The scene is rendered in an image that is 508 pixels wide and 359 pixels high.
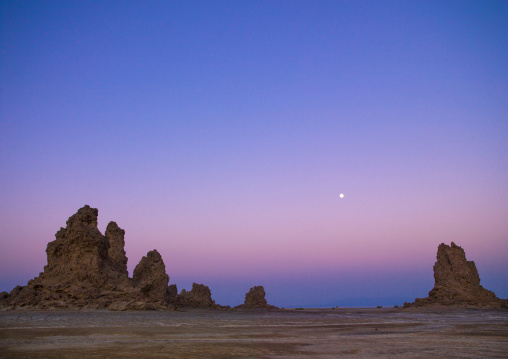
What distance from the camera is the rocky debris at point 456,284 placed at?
51312 millimetres

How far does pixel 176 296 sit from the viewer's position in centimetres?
5538

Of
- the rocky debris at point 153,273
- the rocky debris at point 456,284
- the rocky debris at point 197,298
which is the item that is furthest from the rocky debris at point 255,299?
the rocky debris at point 456,284

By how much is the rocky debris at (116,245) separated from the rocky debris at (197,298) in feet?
35.0

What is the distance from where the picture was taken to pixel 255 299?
63906mm

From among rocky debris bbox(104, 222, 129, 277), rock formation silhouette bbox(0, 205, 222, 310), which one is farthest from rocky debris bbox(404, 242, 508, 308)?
rocky debris bbox(104, 222, 129, 277)

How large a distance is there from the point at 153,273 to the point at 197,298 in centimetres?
1117

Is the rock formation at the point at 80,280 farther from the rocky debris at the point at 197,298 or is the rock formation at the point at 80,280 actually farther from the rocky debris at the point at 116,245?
the rocky debris at the point at 197,298

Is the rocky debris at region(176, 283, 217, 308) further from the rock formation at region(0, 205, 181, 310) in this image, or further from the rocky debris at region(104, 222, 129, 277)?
the rock formation at region(0, 205, 181, 310)

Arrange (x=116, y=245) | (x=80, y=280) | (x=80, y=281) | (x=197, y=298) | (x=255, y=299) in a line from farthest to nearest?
(x=255, y=299) < (x=197, y=298) < (x=116, y=245) < (x=80, y=280) < (x=80, y=281)

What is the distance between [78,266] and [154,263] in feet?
40.2

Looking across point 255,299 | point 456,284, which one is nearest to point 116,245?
point 255,299

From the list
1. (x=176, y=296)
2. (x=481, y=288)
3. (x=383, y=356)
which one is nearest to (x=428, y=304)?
(x=481, y=288)

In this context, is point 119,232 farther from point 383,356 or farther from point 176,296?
point 383,356

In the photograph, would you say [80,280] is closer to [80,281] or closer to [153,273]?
[80,281]
